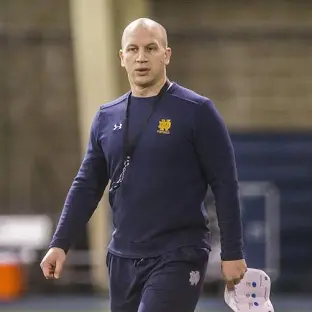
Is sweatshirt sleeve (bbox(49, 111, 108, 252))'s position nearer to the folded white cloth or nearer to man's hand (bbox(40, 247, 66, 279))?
man's hand (bbox(40, 247, 66, 279))

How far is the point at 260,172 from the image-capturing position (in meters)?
12.7

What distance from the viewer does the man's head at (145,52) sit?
4.14 m

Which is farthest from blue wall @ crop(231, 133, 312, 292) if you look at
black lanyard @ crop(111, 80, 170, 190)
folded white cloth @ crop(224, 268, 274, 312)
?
black lanyard @ crop(111, 80, 170, 190)

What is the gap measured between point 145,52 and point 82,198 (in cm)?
72

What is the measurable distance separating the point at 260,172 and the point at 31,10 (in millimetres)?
3712

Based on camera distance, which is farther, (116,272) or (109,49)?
(109,49)

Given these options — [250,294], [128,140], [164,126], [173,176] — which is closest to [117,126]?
[128,140]

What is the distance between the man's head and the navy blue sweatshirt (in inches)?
3.7

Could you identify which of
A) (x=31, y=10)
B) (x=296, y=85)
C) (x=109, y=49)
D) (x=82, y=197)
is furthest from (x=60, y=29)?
(x=82, y=197)

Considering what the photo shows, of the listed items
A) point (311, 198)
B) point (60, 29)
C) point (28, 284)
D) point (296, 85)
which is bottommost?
point (28, 284)

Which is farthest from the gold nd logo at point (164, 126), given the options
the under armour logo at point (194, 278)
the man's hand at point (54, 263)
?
the man's hand at point (54, 263)

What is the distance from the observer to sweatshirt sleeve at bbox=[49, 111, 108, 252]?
439 centimetres

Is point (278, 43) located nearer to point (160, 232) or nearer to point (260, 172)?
point (260, 172)

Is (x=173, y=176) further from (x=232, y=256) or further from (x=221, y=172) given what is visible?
(x=232, y=256)
